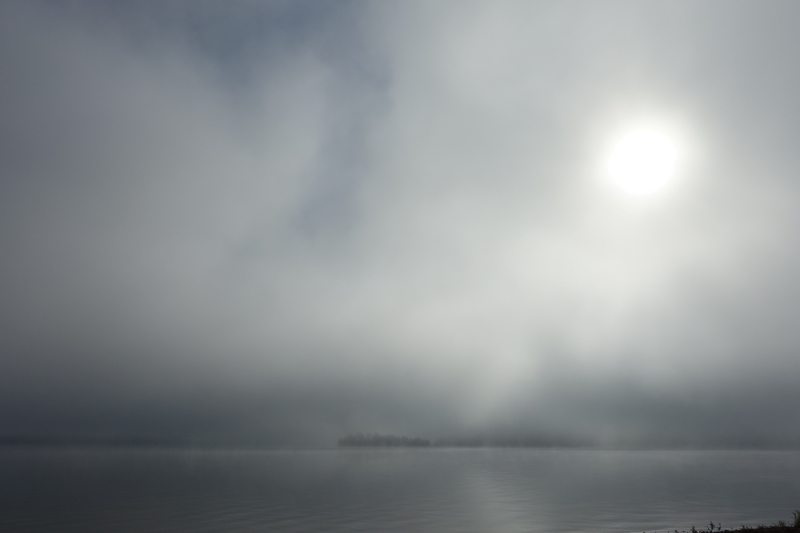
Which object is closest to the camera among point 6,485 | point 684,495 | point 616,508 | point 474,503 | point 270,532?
point 270,532

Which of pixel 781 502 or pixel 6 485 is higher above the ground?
pixel 6 485

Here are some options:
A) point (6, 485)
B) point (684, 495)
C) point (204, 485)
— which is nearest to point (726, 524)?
point (684, 495)

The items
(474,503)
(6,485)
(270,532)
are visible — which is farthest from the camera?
(6,485)

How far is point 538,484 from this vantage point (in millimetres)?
138500

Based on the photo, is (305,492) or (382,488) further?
(382,488)

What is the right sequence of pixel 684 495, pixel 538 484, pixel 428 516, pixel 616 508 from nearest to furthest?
pixel 428 516, pixel 616 508, pixel 684 495, pixel 538 484

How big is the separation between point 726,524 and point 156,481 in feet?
433

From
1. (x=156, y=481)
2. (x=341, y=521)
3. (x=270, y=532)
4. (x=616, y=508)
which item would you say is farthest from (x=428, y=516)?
(x=156, y=481)

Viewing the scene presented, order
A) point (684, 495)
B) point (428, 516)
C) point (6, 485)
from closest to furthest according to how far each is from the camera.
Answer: point (428, 516), point (684, 495), point (6, 485)

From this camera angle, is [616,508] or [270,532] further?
[616,508]

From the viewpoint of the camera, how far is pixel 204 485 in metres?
129

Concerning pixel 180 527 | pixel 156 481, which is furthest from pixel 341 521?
pixel 156 481

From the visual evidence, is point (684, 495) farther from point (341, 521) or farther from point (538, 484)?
point (341, 521)

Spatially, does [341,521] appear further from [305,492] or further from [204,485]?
[204,485]
